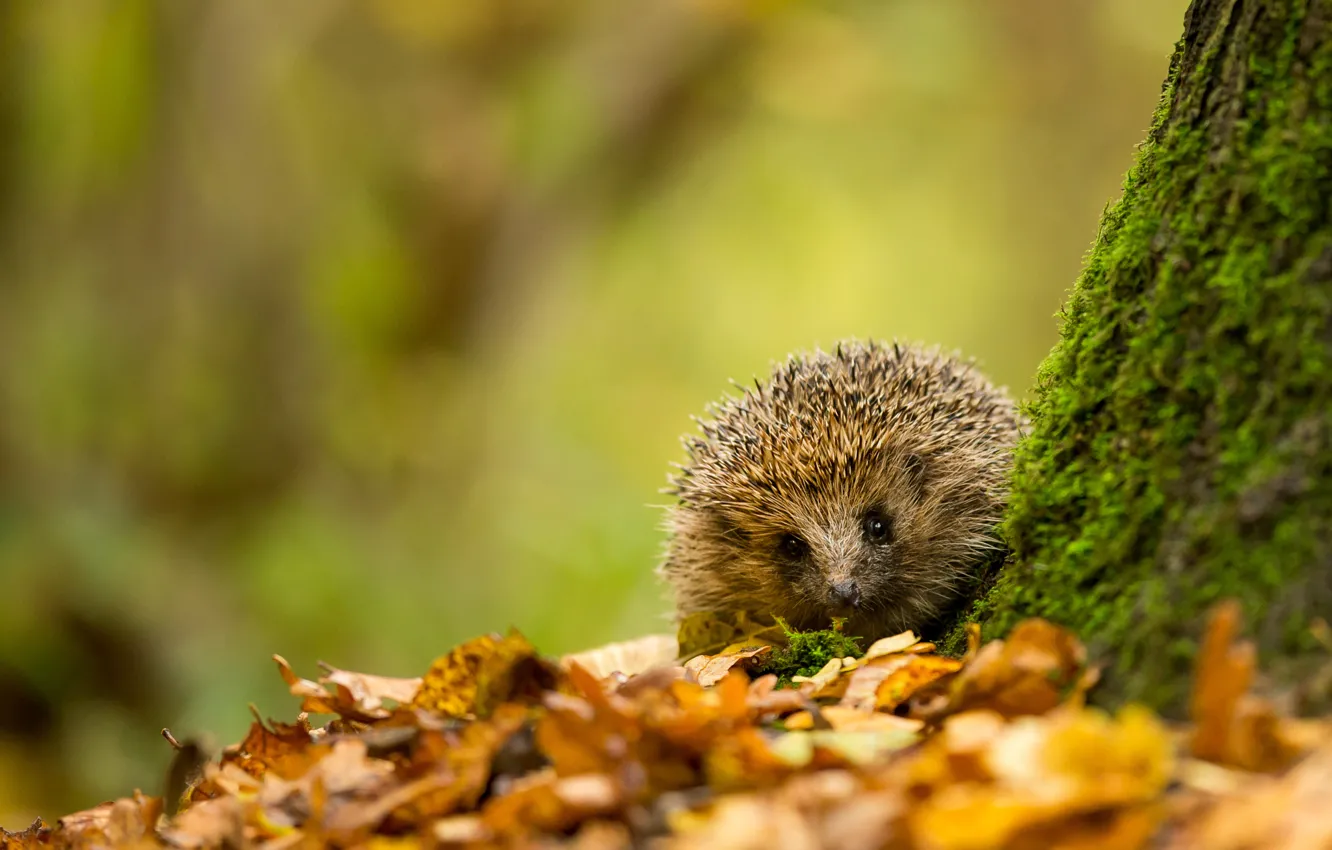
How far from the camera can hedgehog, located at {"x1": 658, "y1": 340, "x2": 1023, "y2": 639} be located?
447 cm

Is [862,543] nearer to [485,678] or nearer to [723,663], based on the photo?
[723,663]

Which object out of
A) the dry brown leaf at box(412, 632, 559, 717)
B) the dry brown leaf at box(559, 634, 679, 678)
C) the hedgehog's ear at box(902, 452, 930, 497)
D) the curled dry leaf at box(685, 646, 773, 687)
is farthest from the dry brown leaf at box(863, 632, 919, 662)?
the hedgehog's ear at box(902, 452, 930, 497)

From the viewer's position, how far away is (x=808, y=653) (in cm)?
363

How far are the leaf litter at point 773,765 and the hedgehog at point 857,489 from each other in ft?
3.94

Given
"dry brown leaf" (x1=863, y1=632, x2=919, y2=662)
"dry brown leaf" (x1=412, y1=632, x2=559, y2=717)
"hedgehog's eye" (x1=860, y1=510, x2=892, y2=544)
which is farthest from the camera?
"hedgehog's eye" (x1=860, y1=510, x2=892, y2=544)

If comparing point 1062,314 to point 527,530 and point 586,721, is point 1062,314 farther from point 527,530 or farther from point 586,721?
point 527,530

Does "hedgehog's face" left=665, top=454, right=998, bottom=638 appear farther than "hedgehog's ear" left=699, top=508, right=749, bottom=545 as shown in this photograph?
No

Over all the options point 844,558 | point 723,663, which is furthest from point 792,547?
point 723,663

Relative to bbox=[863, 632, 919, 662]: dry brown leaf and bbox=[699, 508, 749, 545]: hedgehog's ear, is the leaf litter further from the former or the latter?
bbox=[699, 508, 749, 545]: hedgehog's ear

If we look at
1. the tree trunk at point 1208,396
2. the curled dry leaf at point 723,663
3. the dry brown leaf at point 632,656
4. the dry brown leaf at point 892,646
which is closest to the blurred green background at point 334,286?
the dry brown leaf at point 632,656

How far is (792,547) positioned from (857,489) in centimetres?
37

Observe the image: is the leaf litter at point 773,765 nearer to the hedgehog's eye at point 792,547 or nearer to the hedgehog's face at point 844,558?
the hedgehog's face at point 844,558

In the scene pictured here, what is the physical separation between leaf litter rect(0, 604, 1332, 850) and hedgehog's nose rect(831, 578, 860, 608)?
3.23 ft

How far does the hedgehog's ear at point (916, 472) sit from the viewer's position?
466cm
